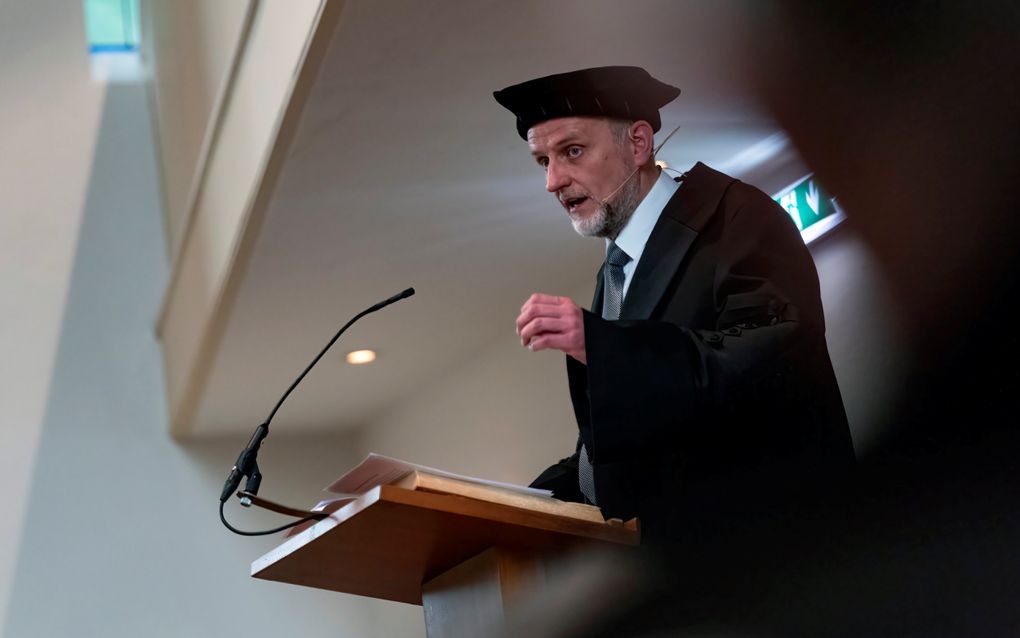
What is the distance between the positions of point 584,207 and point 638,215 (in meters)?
0.11

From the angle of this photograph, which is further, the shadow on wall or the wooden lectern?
the shadow on wall

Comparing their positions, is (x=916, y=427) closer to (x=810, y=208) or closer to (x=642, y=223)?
(x=642, y=223)

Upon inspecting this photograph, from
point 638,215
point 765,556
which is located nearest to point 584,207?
point 638,215

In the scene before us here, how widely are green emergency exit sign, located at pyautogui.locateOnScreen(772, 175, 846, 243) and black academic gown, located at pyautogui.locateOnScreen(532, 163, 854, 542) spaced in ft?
0.78

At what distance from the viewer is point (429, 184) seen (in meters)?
3.93

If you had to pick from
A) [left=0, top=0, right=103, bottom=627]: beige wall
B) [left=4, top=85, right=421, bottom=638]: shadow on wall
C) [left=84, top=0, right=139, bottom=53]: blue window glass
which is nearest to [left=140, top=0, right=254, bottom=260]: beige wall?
[left=84, top=0, right=139, bottom=53]: blue window glass

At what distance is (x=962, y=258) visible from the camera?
5.30 ft

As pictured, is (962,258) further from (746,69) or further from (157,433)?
(157,433)

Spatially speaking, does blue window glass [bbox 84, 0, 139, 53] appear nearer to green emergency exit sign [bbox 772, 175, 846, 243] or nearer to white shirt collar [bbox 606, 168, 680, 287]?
green emergency exit sign [bbox 772, 175, 846, 243]

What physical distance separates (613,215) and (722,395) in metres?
0.57

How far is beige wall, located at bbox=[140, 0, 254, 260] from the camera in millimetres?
4723

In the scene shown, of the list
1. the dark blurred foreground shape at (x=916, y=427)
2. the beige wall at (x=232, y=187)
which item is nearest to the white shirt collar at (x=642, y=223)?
the dark blurred foreground shape at (x=916, y=427)

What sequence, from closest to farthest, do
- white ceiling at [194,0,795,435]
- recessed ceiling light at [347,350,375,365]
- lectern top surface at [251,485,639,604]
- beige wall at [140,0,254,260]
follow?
lectern top surface at [251,485,639,604] → white ceiling at [194,0,795,435] → beige wall at [140,0,254,260] → recessed ceiling light at [347,350,375,365]

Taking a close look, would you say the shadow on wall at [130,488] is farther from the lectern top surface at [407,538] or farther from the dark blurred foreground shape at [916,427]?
the dark blurred foreground shape at [916,427]
